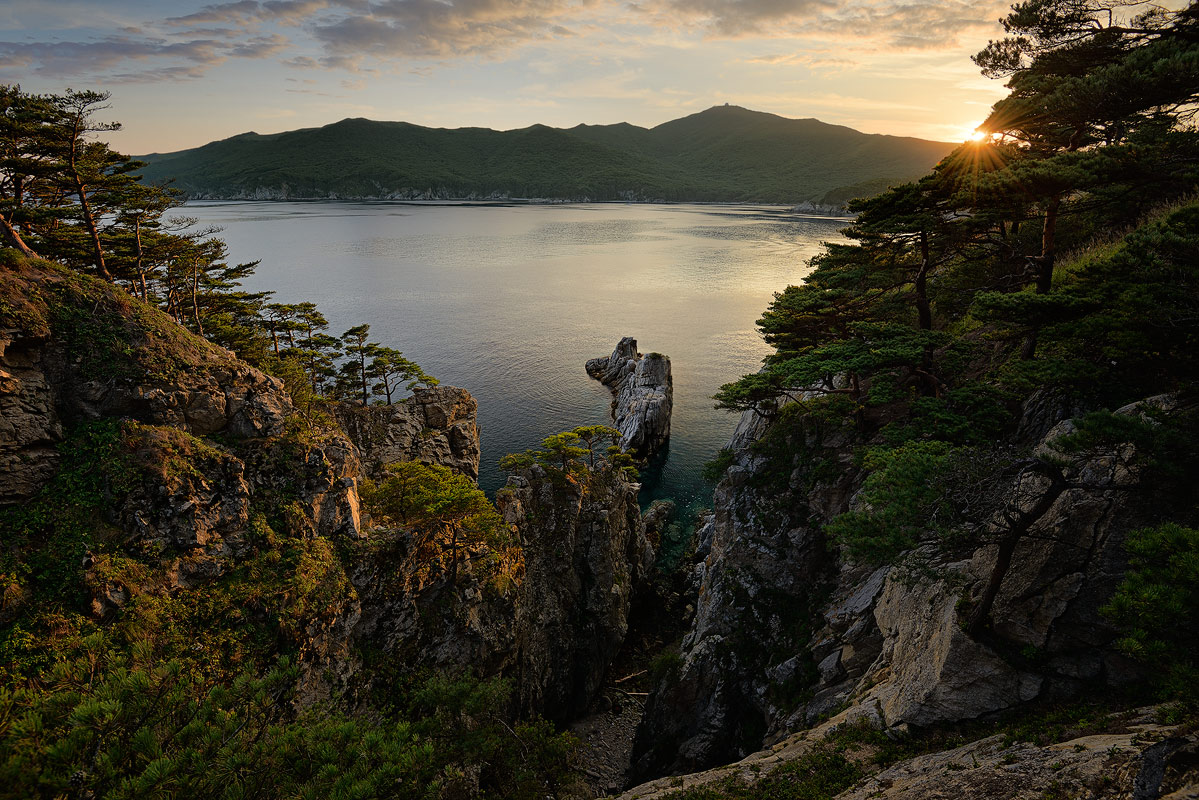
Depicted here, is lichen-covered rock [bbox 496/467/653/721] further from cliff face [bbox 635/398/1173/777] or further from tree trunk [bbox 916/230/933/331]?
tree trunk [bbox 916/230/933/331]

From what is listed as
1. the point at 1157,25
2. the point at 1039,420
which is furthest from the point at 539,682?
the point at 1157,25

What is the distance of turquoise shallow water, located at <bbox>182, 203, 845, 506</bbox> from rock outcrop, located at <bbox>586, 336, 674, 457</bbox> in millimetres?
2157

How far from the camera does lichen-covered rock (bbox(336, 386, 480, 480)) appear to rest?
3831cm

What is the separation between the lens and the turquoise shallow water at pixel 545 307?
60.3 metres

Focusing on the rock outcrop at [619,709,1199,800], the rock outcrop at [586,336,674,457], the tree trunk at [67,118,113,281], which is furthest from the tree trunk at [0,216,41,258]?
the rock outcrop at [586,336,674,457]

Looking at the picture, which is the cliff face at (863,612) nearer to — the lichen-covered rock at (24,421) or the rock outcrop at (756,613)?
the rock outcrop at (756,613)

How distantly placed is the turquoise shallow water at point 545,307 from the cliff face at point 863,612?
72.7 feet

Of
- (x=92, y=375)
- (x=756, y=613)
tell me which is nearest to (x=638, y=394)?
(x=756, y=613)

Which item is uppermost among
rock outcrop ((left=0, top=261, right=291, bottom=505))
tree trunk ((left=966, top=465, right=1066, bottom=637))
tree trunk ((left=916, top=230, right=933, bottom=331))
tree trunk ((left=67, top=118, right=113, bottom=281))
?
tree trunk ((left=67, top=118, right=113, bottom=281))

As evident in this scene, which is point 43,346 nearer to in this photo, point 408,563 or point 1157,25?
point 408,563

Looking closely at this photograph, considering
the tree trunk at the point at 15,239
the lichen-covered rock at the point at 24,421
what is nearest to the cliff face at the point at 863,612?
the lichen-covered rock at the point at 24,421

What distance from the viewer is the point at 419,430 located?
139ft

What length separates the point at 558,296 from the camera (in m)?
111

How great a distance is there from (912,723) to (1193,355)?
12.3 meters
